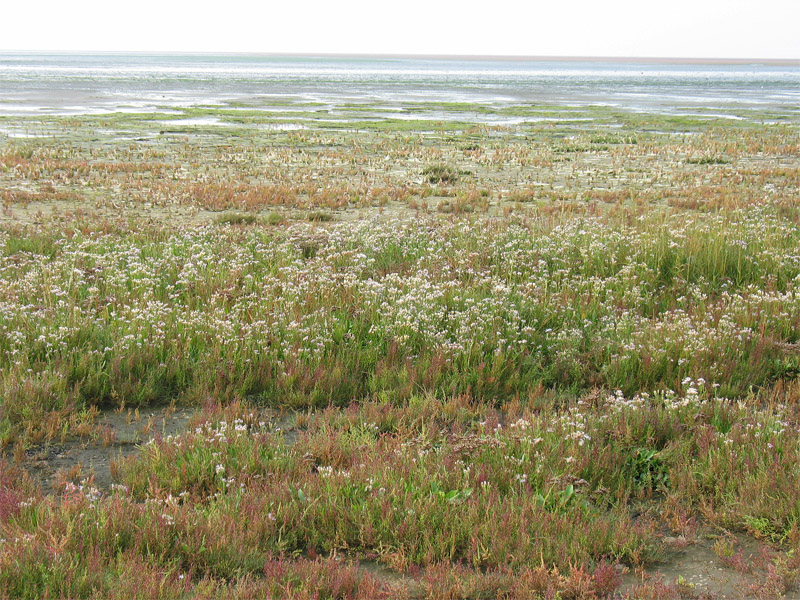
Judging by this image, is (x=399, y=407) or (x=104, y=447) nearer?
(x=104, y=447)

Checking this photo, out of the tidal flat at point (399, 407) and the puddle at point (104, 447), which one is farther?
the puddle at point (104, 447)

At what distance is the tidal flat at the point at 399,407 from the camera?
153 inches

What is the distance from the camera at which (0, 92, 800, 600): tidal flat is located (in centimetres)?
389

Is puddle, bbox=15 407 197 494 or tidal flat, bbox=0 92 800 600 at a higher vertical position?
tidal flat, bbox=0 92 800 600

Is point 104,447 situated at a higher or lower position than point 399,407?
lower

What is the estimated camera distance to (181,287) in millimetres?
9023

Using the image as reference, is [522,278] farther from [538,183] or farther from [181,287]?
[538,183]

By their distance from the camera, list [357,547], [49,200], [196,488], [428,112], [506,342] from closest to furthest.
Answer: [357,547], [196,488], [506,342], [49,200], [428,112]

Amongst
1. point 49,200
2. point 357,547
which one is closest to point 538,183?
point 49,200

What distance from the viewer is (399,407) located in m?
6.08

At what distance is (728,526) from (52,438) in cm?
499

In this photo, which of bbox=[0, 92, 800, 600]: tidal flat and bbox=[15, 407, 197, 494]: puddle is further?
bbox=[15, 407, 197, 494]: puddle

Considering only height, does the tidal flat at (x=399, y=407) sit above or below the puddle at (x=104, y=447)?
above

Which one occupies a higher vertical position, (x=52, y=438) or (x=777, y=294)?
(x=777, y=294)
